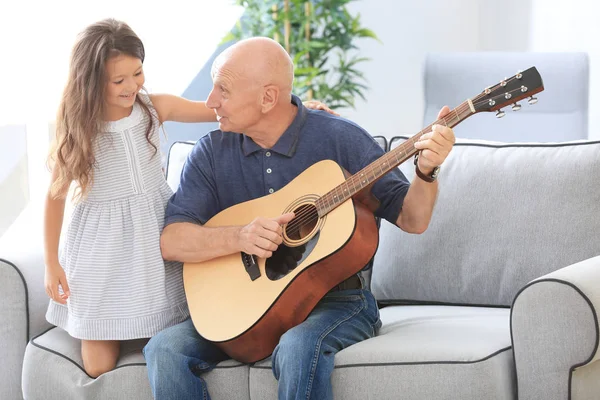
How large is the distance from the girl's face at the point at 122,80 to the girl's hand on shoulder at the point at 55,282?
16.4 inches

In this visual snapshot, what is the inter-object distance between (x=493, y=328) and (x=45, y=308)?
1.10 m

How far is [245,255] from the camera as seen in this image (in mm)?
1967

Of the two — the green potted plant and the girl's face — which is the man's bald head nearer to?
the girl's face

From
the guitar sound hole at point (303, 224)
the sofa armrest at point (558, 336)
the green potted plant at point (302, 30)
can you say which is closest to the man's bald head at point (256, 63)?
the guitar sound hole at point (303, 224)

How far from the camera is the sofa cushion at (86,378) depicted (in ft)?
6.13

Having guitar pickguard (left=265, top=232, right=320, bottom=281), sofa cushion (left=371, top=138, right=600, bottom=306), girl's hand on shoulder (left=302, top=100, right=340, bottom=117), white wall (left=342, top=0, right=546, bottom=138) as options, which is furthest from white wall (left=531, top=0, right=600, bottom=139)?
guitar pickguard (left=265, top=232, right=320, bottom=281)

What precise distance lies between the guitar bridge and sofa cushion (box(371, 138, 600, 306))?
1.69 feet

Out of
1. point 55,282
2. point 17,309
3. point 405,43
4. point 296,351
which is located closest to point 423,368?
point 296,351

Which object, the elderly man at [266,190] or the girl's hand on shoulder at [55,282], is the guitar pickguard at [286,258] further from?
the girl's hand on shoulder at [55,282]

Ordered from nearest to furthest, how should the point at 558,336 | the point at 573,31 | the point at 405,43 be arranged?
the point at 558,336 → the point at 573,31 → the point at 405,43

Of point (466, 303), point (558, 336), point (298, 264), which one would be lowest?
point (466, 303)

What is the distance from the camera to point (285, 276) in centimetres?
186

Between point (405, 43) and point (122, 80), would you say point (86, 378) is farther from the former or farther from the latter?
point (405, 43)

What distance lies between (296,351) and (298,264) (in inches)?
8.0
